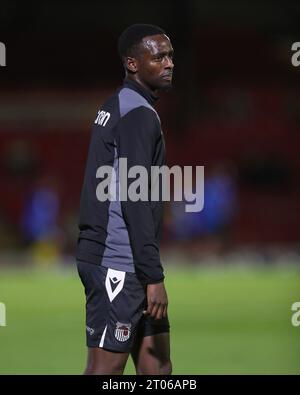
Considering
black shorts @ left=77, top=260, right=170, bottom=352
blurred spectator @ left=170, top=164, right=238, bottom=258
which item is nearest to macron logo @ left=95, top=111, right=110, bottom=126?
black shorts @ left=77, top=260, right=170, bottom=352

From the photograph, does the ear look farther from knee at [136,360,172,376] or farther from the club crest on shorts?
knee at [136,360,172,376]

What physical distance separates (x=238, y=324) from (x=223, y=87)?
20843 mm

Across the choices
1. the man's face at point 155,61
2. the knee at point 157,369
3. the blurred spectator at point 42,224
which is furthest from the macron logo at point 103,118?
the blurred spectator at point 42,224

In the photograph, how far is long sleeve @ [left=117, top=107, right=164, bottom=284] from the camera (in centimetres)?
604

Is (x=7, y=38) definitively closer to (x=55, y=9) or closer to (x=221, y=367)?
(x=55, y=9)

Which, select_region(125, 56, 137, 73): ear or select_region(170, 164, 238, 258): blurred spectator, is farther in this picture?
select_region(170, 164, 238, 258): blurred spectator

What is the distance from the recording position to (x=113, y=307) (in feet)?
20.3

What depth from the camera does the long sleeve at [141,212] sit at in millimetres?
6039

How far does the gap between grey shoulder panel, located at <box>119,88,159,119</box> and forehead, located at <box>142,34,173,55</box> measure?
0.84ft

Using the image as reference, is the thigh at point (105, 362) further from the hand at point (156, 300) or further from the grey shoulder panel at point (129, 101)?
the grey shoulder panel at point (129, 101)

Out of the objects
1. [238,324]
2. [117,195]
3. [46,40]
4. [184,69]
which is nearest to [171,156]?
[184,69]

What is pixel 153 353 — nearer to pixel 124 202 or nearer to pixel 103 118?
Result: pixel 124 202

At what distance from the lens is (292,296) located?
17641 millimetres

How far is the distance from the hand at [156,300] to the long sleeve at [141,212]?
37mm
